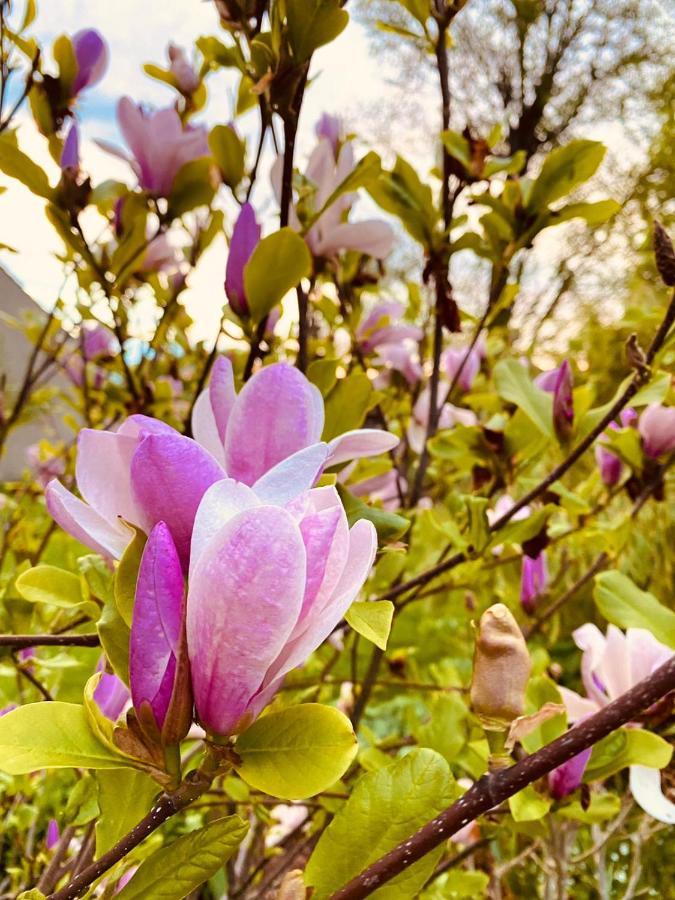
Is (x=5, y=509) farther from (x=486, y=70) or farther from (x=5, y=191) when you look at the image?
(x=486, y=70)

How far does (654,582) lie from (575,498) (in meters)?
2.23

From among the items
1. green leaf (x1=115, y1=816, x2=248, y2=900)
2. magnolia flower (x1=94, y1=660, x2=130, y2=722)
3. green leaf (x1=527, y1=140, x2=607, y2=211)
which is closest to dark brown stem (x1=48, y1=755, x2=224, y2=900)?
green leaf (x1=115, y1=816, x2=248, y2=900)

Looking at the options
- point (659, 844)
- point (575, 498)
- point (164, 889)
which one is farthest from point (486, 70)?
point (164, 889)

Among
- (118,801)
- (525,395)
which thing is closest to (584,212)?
(525,395)

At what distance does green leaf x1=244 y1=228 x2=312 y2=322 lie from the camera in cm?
38

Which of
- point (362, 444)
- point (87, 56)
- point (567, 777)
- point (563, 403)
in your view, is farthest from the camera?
point (87, 56)

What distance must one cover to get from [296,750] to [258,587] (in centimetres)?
6

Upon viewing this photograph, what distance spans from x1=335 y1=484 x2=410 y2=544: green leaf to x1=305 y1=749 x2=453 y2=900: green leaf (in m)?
0.10

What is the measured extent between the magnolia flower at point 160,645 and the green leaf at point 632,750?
10.5 inches

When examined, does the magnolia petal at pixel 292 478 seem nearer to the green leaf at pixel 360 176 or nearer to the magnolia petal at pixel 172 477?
the magnolia petal at pixel 172 477

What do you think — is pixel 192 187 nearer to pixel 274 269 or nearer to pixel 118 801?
pixel 274 269

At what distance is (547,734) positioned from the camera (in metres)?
0.42

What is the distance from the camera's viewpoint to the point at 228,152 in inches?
22.2

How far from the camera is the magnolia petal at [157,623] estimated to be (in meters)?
0.20
